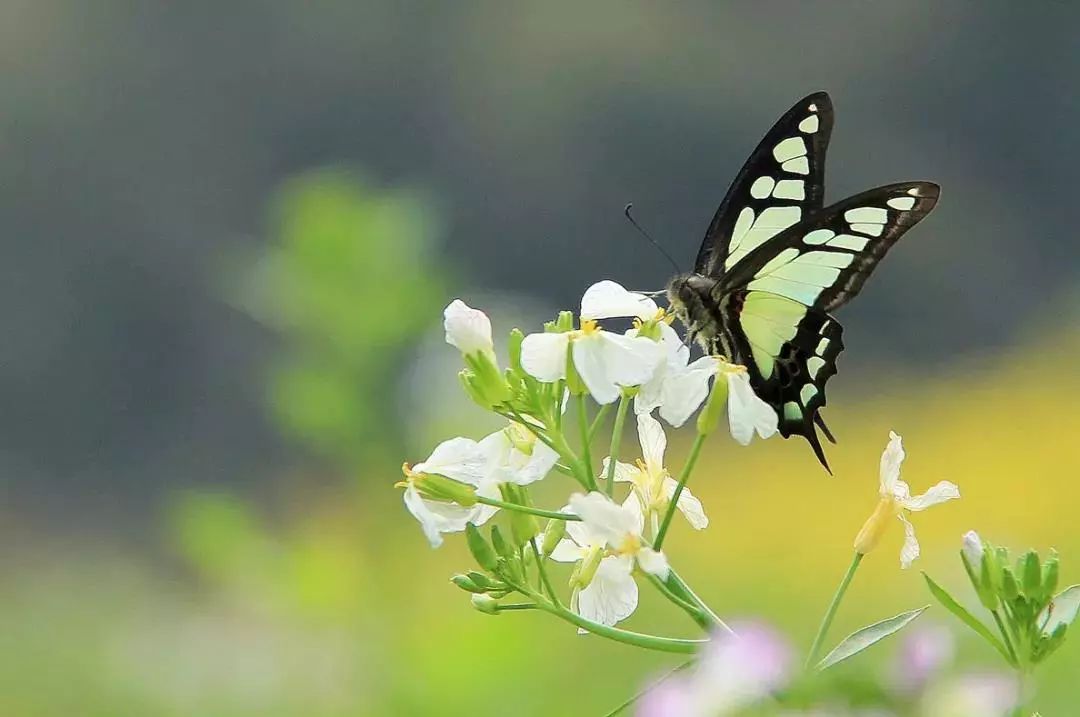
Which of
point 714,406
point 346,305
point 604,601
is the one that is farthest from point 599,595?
point 346,305

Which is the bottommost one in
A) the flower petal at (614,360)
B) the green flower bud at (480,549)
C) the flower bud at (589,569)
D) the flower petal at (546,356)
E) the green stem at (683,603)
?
the green stem at (683,603)

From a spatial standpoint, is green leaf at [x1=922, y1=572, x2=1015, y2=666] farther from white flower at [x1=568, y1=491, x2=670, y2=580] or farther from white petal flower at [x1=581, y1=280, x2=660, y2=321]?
white petal flower at [x1=581, y1=280, x2=660, y2=321]

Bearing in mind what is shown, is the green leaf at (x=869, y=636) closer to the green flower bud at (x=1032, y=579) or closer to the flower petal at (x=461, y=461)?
the green flower bud at (x=1032, y=579)

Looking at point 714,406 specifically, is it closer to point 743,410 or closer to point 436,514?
point 743,410

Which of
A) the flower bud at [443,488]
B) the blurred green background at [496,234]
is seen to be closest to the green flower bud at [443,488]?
the flower bud at [443,488]

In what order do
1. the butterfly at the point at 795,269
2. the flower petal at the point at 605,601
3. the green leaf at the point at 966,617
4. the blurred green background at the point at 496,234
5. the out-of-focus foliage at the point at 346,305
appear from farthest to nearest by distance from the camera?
the blurred green background at the point at 496,234
the out-of-focus foliage at the point at 346,305
the butterfly at the point at 795,269
the flower petal at the point at 605,601
the green leaf at the point at 966,617

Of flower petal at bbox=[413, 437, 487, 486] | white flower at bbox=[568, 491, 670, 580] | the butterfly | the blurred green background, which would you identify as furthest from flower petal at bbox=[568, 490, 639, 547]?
the blurred green background
